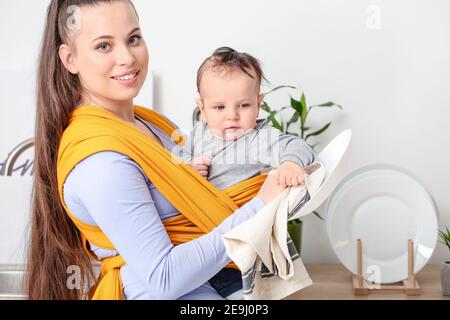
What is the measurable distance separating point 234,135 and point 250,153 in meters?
0.04

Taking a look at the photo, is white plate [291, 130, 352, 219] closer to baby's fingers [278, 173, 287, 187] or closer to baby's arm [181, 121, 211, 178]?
baby's fingers [278, 173, 287, 187]

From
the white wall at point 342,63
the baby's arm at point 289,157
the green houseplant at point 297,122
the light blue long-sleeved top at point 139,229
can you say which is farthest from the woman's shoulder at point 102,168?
the white wall at point 342,63

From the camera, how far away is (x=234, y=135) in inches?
36.9

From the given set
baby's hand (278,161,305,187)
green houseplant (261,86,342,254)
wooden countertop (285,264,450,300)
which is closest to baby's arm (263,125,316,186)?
baby's hand (278,161,305,187)

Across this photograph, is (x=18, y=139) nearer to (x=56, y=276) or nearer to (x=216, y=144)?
(x=56, y=276)

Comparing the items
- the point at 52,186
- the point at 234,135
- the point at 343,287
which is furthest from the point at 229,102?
the point at 343,287

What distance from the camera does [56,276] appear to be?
3.31 feet

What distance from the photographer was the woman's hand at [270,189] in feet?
2.75

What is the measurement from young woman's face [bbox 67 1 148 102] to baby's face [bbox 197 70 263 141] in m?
0.12

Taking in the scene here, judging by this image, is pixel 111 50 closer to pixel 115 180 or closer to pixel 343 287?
pixel 115 180

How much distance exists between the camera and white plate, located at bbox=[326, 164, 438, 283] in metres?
1.58

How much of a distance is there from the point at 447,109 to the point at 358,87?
28cm
